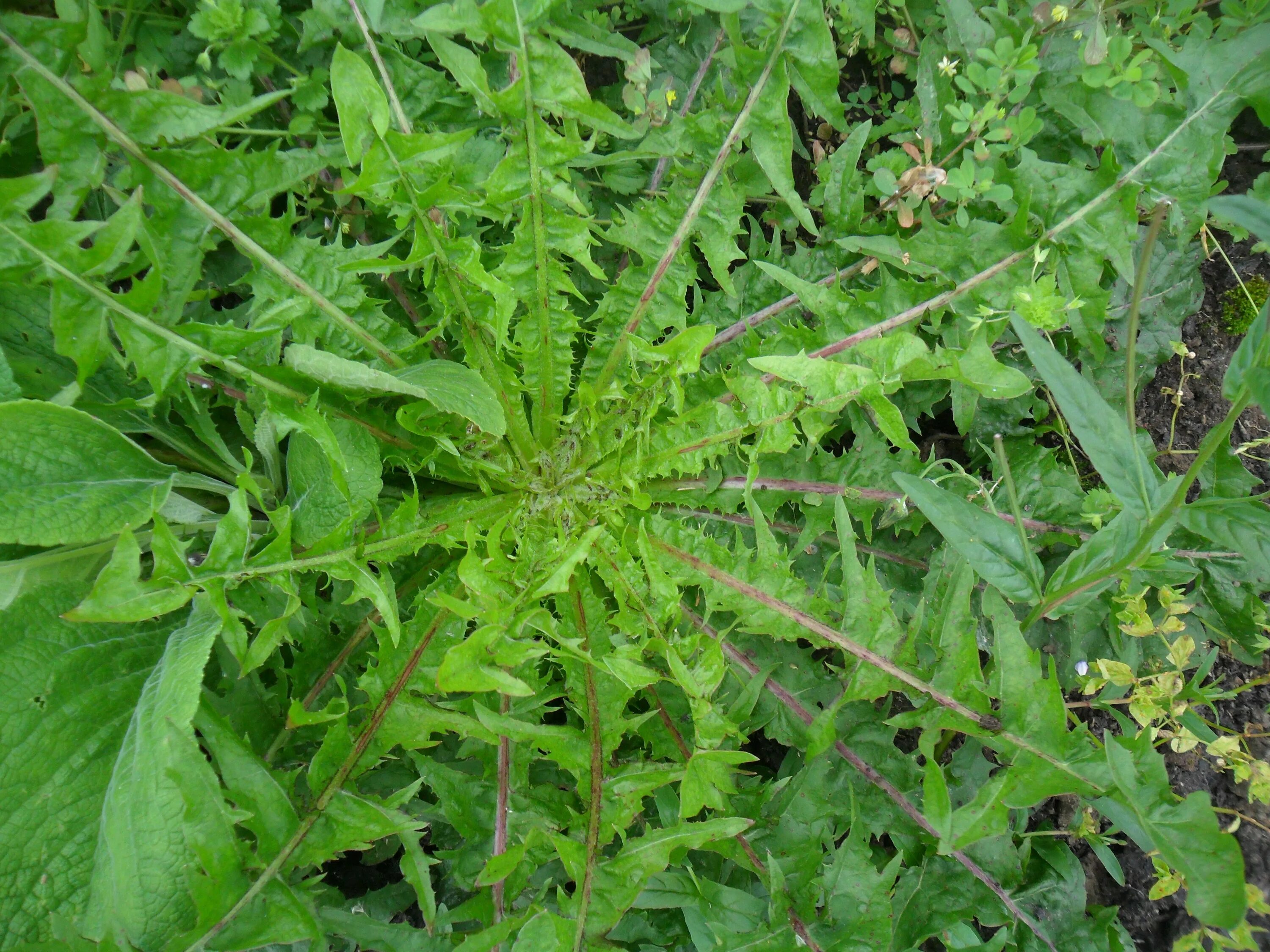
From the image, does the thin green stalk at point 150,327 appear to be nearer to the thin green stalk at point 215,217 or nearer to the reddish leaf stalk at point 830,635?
the thin green stalk at point 215,217

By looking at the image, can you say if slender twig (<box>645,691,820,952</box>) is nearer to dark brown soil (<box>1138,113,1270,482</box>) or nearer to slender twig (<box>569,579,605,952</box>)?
→ slender twig (<box>569,579,605,952</box>)

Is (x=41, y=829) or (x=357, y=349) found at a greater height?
(x=357, y=349)

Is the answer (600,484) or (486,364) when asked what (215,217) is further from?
(600,484)

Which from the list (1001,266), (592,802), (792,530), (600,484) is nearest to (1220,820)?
(792,530)

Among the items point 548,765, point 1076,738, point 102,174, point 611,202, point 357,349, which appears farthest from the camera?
point 611,202

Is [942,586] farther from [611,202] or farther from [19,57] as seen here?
[19,57]

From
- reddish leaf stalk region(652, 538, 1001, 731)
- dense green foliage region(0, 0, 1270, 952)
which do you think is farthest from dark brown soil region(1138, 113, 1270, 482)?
reddish leaf stalk region(652, 538, 1001, 731)

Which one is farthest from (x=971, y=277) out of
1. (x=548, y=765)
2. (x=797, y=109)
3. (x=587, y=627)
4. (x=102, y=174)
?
(x=102, y=174)
